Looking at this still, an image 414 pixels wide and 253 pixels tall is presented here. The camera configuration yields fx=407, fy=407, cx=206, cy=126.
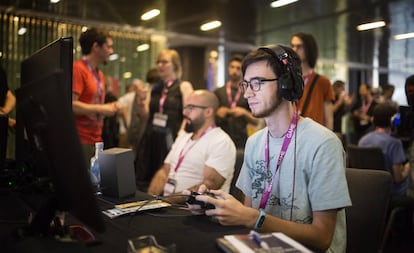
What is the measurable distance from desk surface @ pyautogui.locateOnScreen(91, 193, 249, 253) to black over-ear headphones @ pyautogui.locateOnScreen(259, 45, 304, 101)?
54cm

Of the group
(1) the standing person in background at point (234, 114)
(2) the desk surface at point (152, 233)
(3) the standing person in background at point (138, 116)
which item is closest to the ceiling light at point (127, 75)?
(3) the standing person in background at point (138, 116)

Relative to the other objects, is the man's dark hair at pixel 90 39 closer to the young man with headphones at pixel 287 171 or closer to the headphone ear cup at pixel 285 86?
the young man with headphones at pixel 287 171

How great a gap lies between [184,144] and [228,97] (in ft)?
4.78

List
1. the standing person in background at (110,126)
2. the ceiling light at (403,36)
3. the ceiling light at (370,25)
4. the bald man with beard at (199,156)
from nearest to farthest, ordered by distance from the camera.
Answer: the bald man with beard at (199,156), the standing person in background at (110,126), the ceiling light at (370,25), the ceiling light at (403,36)

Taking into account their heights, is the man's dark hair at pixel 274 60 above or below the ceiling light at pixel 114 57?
below

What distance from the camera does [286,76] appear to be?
149 centimetres

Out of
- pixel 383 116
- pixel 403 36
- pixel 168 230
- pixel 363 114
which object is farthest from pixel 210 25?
pixel 168 230

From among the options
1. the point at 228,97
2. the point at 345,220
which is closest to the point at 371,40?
the point at 228,97

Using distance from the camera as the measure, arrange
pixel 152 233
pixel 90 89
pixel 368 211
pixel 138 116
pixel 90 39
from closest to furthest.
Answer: pixel 152 233, pixel 368 211, pixel 90 89, pixel 90 39, pixel 138 116

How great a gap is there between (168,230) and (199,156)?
134 centimetres

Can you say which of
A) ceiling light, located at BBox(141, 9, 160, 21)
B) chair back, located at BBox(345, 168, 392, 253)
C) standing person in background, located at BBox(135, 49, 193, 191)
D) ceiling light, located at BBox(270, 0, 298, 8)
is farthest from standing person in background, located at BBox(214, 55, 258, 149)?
ceiling light, located at BBox(141, 9, 160, 21)

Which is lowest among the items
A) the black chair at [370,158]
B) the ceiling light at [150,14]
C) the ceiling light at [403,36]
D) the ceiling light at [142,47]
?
the black chair at [370,158]

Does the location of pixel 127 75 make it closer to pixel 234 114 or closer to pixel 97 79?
pixel 234 114

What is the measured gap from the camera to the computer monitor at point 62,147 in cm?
90
